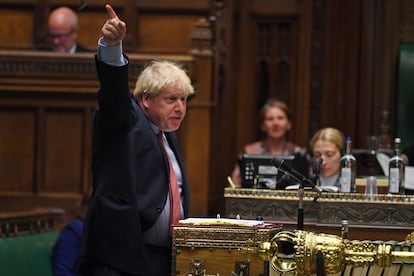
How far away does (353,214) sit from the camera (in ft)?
15.1

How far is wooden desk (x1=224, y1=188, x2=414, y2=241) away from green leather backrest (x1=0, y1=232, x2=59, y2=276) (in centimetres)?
138

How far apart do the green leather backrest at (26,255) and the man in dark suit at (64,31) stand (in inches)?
79.1

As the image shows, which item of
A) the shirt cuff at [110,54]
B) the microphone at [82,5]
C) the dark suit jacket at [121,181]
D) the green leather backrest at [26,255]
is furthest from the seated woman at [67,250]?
the microphone at [82,5]

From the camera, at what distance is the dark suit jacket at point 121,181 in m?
3.90

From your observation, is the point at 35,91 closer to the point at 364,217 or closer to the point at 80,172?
the point at 80,172

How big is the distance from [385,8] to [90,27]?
2327mm

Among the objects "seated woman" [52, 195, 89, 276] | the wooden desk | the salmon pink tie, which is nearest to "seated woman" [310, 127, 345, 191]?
the wooden desk

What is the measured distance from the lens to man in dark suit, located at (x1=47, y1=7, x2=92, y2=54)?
24.3ft

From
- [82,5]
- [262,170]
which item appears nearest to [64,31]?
[82,5]

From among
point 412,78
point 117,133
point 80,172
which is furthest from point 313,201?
point 412,78

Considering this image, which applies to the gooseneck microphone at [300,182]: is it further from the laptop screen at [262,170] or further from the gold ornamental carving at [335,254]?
the laptop screen at [262,170]

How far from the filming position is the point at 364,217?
4594mm

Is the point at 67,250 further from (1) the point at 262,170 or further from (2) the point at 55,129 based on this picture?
(2) the point at 55,129

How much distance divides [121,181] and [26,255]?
169 centimetres
